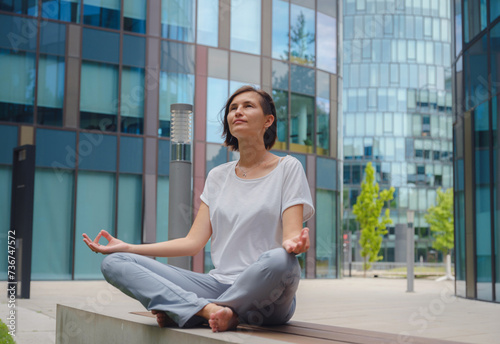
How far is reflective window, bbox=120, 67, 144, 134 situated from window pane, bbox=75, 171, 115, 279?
1.70 m

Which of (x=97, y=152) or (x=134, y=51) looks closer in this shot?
(x=97, y=152)

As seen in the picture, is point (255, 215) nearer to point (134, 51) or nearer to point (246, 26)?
point (134, 51)

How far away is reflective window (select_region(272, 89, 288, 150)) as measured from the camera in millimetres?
23750

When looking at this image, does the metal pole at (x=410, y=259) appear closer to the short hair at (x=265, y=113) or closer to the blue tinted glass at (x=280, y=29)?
the blue tinted glass at (x=280, y=29)

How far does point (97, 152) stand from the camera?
19594 mm

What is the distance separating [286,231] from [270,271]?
1.20ft

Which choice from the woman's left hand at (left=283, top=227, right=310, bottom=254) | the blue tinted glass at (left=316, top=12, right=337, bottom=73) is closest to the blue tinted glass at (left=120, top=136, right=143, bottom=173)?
the blue tinted glass at (left=316, top=12, right=337, bottom=73)

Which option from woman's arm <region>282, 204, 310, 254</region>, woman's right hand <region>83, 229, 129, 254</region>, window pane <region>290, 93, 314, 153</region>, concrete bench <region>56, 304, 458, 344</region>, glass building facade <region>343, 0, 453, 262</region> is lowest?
concrete bench <region>56, 304, 458, 344</region>

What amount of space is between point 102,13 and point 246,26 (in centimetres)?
547

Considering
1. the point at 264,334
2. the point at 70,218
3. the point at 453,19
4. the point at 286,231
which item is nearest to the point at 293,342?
the point at 264,334

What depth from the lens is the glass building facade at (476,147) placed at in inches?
484

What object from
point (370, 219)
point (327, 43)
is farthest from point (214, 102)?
point (370, 219)

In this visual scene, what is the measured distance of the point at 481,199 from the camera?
13.0 meters

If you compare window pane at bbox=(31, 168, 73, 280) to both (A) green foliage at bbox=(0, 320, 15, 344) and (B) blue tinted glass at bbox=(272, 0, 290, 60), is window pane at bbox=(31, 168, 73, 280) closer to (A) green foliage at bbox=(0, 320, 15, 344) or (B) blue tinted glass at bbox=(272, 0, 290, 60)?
(B) blue tinted glass at bbox=(272, 0, 290, 60)
